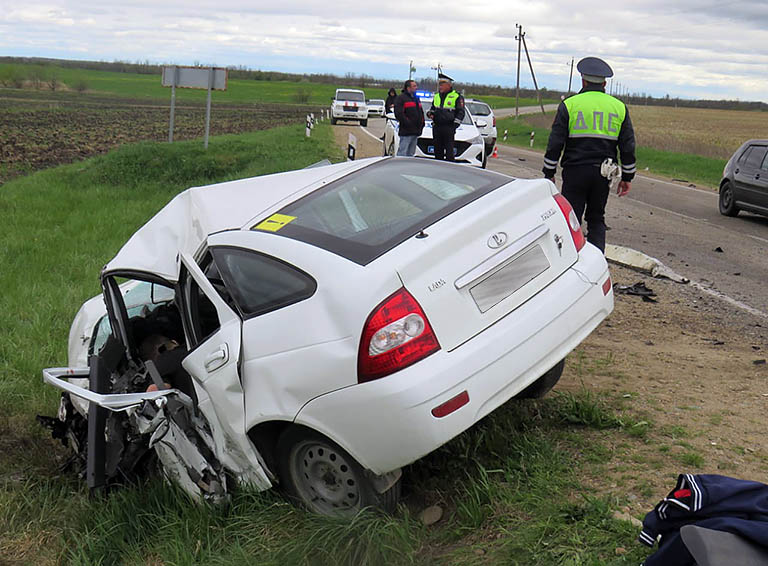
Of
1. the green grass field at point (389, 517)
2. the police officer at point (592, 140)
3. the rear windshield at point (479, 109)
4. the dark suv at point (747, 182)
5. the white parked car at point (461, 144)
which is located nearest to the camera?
the green grass field at point (389, 517)

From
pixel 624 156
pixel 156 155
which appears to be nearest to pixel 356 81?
pixel 156 155

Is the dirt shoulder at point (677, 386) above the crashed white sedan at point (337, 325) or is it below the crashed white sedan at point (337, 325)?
below

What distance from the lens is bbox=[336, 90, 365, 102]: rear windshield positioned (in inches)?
1702

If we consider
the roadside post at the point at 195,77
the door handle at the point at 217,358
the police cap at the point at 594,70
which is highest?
the police cap at the point at 594,70

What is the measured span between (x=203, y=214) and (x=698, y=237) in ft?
30.5

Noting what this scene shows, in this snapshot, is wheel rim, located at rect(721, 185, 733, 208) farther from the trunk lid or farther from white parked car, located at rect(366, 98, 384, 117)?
white parked car, located at rect(366, 98, 384, 117)

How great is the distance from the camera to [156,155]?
19422mm

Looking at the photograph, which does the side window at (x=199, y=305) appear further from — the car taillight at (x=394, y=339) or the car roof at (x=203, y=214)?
the car taillight at (x=394, y=339)

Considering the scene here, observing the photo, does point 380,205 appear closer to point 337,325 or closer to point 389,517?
point 337,325

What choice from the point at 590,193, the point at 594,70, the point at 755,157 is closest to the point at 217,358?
the point at 590,193

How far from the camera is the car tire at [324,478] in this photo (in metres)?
3.63

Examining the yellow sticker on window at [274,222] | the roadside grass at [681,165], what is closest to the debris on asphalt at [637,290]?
the yellow sticker on window at [274,222]

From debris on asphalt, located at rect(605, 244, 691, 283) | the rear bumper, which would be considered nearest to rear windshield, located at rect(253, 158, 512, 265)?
the rear bumper

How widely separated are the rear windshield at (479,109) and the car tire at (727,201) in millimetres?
13673
